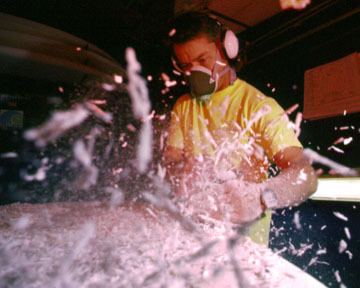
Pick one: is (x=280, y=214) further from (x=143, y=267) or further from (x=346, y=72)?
(x=143, y=267)

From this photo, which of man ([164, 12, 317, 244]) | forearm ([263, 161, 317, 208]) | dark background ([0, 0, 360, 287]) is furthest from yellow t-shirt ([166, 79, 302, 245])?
dark background ([0, 0, 360, 287])

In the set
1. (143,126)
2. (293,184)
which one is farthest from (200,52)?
(143,126)

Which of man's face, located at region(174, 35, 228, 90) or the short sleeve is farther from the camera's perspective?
man's face, located at region(174, 35, 228, 90)

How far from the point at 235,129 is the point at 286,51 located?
4.79 feet

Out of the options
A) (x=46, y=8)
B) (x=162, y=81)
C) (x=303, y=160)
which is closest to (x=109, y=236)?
(x=303, y=160)

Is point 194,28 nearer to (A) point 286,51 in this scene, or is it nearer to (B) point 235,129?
(B) point 235,129

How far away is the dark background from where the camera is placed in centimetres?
205

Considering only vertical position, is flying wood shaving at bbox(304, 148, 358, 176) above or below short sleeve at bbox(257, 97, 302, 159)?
below

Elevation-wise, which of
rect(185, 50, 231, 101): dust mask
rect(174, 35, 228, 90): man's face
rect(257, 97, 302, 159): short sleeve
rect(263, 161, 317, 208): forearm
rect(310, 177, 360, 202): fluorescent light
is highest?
rect(174, 35, 228, 90): man's face

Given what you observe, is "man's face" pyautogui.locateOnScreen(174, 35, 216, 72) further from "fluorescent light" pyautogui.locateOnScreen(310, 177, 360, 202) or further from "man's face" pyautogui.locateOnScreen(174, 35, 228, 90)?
"fluorescent light" pyautogui.locateOnScreen(310, 177, 360, 202)

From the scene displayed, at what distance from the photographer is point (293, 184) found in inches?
51.9

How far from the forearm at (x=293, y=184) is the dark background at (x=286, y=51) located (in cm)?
103

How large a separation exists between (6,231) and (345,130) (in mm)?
2474

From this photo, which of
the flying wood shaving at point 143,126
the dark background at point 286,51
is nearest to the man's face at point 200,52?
the dark background at point 286,51
